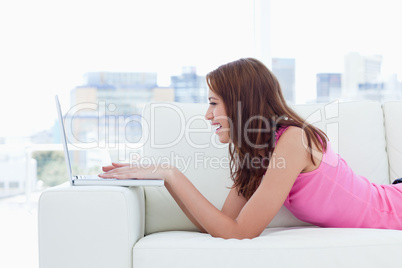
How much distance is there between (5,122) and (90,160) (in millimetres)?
872

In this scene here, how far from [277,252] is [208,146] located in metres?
0.69

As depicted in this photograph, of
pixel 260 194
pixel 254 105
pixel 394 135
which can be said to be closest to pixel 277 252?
pixel 260 194

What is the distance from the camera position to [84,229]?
4.31 ft

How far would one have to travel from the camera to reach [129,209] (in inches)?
53.0

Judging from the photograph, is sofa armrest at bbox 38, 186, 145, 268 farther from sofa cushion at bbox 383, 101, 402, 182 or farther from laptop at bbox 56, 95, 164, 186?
sofa cushion at bbox 383, 101, 402, 182

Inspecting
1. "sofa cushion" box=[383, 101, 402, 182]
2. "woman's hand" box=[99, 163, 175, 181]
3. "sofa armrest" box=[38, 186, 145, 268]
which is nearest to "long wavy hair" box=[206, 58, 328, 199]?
"woman's hand" box=[99, 163, 175, 181]

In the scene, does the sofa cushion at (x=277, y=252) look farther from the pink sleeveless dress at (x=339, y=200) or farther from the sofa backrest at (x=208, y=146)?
the sofa backrest at (x=208, y=146)

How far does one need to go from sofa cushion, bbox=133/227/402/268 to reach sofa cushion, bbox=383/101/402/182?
686 mm

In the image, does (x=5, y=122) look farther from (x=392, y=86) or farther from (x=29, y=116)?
(x=392, y=86)

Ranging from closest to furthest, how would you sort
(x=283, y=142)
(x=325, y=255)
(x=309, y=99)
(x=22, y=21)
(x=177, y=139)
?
(x=325, y=255) < (x=283, y=142) < (x=177, y=139) < (x=309, y=99) < (x=22, y=21)

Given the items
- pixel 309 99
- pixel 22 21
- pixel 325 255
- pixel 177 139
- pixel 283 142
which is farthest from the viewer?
pixel 22 21

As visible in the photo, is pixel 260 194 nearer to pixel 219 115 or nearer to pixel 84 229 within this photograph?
pixel 219 115

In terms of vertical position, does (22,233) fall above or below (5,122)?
below

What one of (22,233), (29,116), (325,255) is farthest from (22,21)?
(325,255)
